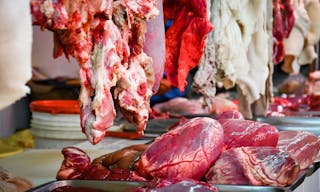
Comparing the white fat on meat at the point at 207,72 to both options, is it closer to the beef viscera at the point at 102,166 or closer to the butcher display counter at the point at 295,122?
the beef viscera at the point at 102,166

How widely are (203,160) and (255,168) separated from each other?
0.49 ft

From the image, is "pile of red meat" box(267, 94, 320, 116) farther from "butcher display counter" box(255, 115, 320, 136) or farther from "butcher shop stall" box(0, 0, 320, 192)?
"butcher shop stall" box(0, 0, 320, 192)

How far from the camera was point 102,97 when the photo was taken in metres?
1.57

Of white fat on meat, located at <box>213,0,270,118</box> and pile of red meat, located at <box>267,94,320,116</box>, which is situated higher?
white fat on meat, located at <box>213,0,270,118</box>

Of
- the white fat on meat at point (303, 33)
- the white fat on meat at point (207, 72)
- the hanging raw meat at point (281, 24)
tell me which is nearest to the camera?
the white fat on meat at point (207, 72)

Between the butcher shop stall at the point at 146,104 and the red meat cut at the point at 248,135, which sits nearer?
the butcher shop stall at the point at 146,104

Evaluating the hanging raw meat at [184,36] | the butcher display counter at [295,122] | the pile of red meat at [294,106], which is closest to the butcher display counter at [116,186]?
the hanging raw meat at [184,36]

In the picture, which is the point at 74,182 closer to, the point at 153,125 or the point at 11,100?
the point at 11,100

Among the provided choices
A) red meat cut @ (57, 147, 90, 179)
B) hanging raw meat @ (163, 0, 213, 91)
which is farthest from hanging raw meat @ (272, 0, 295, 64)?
red meat cut @ (57, 147, 90, 179)

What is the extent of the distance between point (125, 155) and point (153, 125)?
4.05ft

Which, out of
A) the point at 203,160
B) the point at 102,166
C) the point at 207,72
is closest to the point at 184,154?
the point at 203,160

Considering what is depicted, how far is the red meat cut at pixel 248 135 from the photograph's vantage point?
6.77ft

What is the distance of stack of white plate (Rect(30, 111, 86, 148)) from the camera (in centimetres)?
320

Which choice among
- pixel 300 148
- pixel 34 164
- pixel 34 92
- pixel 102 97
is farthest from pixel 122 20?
pixel 34 92
